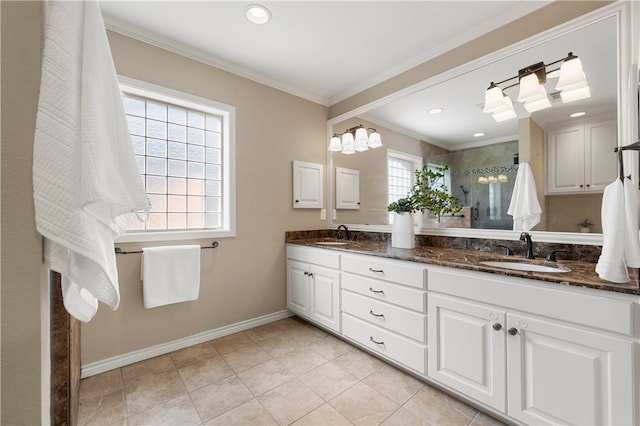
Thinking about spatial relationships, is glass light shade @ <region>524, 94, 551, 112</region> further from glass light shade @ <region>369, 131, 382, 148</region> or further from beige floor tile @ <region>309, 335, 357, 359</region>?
beige floor tile @ <region>309, 335, 357, 359</region>

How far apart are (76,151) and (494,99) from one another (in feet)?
7.71

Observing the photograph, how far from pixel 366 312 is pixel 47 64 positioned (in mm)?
2119

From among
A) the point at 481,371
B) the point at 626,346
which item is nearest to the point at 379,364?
the point at 481,371

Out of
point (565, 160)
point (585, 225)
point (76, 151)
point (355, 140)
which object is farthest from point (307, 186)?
point (76, 151)

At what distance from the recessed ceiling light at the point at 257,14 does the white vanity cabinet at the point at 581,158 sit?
82.6 inches

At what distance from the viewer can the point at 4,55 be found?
52 centimetres

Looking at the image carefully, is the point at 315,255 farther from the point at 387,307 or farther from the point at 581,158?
the point at 581,158

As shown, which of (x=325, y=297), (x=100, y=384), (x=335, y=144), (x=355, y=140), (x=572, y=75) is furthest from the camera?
(x=335, y=144)

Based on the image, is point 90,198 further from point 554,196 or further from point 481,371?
point 554,196

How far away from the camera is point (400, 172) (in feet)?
8.72

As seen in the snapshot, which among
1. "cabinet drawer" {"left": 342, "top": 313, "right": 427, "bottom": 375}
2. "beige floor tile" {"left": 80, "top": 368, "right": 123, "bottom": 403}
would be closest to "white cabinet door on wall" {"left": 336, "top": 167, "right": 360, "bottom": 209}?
"cabinet drawer" {"left": 342, "top": 313, "right": 427, "bottom": 375}

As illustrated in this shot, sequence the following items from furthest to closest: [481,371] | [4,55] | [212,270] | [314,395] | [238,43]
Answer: [212,270] → [238,43] → [314,395] → [481,371] → [4,55]

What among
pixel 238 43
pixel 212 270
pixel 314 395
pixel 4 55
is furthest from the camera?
pixel 212 270

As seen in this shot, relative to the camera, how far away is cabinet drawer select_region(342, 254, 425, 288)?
1773 mm
